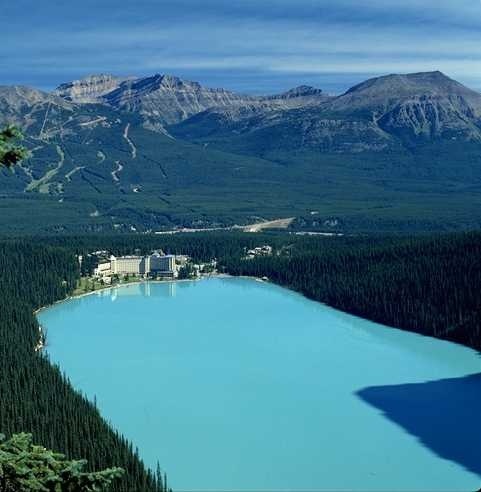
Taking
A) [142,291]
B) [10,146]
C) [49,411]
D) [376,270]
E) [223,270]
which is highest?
[10,146]

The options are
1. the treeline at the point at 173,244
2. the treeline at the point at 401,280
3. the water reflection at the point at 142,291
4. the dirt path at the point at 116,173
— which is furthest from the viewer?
the dirt path at the point at 116,173

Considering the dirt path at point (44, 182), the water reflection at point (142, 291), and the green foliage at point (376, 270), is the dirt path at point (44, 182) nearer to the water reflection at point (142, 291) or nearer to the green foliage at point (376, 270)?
the green foliage at point (376, 270)

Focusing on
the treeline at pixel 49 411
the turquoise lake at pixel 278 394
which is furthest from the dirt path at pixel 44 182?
the treeline at pixel 49 411

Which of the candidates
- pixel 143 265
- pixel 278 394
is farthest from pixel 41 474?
pixel 143 265

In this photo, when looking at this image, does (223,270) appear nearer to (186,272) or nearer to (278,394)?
(186,272)

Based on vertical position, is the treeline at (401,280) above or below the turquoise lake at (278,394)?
above
